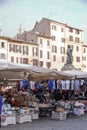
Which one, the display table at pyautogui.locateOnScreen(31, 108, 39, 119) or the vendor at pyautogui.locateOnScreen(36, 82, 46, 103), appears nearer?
the display table at pyautogui.locateOnScreen(31, 108, 39, 119)

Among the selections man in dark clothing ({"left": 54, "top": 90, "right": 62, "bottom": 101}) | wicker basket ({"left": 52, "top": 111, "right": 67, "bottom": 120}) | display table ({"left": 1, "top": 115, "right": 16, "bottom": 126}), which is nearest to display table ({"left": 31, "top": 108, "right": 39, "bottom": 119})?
wicker basket ({"left": 52, "top": 111, "right": 67, "bottom": 120})

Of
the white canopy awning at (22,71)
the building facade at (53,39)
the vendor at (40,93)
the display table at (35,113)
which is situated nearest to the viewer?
the white canopy awning at (22,71)

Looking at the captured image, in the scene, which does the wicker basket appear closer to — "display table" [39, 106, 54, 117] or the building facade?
"display table" [39, 106, 54, 117]

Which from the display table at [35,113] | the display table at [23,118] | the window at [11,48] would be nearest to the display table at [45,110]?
the display table at [35,113]

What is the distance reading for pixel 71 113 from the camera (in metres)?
16.4

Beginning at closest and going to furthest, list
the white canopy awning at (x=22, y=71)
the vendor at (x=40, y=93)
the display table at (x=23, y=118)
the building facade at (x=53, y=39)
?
1. the display table at (x=23, y=118)
2. the white canopy awning at (x=22, y=71)
3. the vendor at (x=40, y=93)
4. the building facade at (x=53, y=39)

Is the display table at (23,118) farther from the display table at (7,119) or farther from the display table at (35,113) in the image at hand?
the display table at (35,113)

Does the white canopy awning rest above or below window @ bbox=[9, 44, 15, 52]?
below

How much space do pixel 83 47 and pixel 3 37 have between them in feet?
87.8

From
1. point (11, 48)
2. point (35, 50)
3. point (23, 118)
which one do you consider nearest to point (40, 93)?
point (23, 118)

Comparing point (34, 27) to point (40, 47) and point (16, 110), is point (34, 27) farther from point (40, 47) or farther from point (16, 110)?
point (16, 110)

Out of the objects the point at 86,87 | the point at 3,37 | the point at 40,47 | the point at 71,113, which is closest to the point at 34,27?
the point at 40,47

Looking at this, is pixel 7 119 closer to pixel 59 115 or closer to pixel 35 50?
pixel 59 115

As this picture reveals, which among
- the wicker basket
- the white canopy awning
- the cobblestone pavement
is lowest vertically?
the cobblestone pavement
